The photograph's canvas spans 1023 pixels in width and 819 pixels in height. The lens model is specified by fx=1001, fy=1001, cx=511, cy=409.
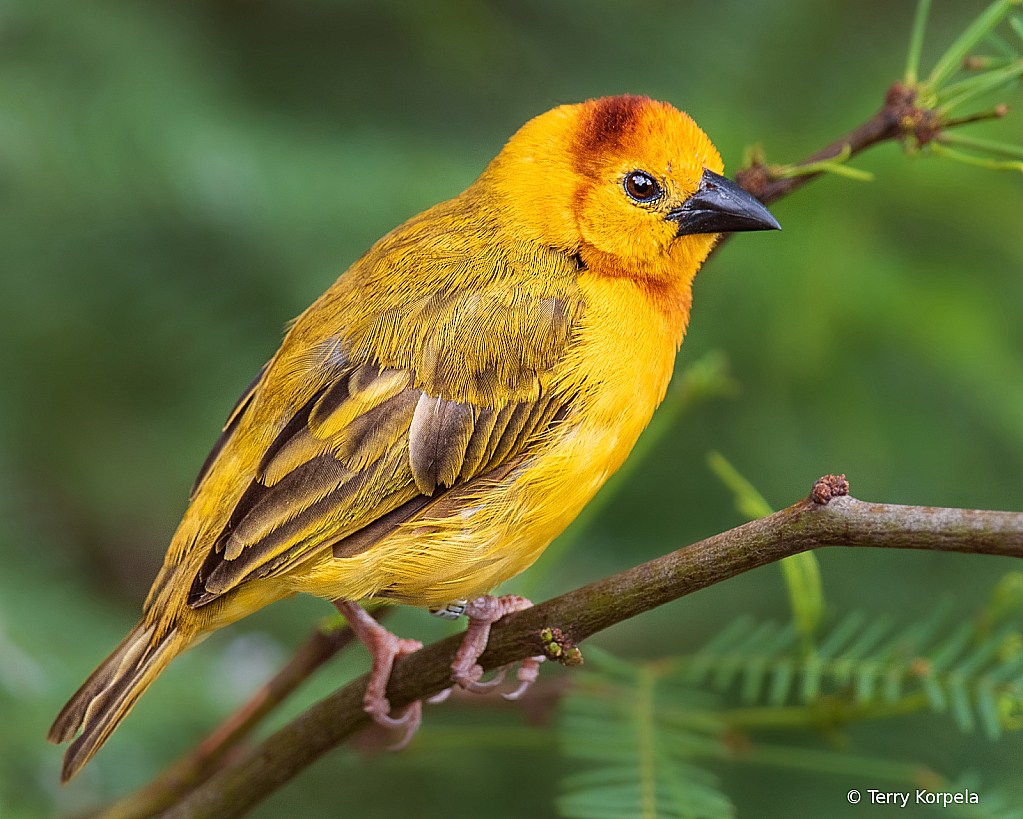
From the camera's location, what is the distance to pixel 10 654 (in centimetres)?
286

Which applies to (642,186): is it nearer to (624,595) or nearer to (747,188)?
(747,188)

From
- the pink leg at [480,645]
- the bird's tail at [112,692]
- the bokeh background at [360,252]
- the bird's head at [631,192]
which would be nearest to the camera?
the pink leg at [480,645]

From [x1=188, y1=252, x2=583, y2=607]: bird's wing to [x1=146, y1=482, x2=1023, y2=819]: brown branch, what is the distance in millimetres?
308

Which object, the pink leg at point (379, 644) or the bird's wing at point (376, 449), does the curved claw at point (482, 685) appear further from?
the bird's wing at point (376, 449)

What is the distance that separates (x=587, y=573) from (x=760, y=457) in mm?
698

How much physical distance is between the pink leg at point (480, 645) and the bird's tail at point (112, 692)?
61 cm

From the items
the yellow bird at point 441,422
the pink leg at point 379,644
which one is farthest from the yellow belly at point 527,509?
the pink leg at point 379,644

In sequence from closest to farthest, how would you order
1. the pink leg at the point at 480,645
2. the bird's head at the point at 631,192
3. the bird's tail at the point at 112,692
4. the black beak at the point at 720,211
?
the pink leg at the point at 480,645 < the bird's tail at the point at 112,692 < the black beak at the point at 720,211 < the bird's head at the point at 631,192

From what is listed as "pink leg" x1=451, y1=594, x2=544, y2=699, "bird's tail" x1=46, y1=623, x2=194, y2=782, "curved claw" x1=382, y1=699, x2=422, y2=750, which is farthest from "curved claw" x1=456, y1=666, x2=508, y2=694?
"bird's tail" x1=46, y1=623, x2=194, y2=782

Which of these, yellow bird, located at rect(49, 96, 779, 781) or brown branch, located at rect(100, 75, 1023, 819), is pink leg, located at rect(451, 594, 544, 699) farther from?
brown branch, located at rect(100, 75, 1023, 819)

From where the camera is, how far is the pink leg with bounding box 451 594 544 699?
1922mm

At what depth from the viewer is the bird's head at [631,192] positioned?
234 cm

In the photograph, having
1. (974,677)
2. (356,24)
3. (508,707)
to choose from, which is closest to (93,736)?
(508,707)

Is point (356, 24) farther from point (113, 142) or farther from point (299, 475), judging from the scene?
point (299, 475)
